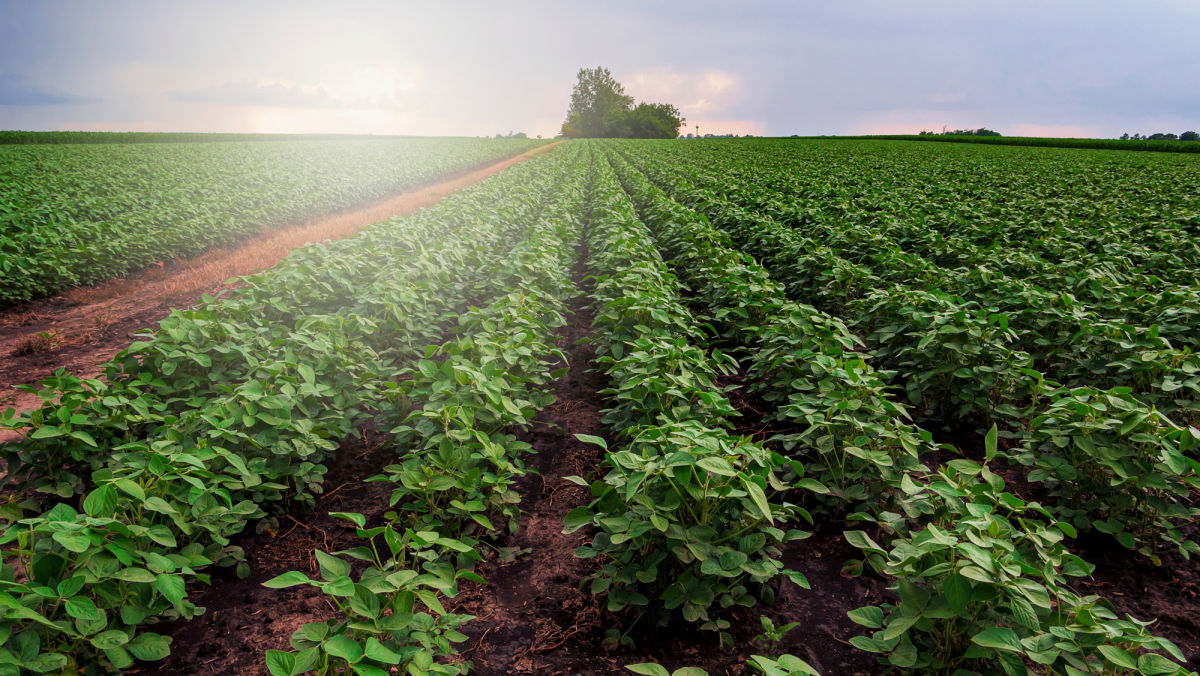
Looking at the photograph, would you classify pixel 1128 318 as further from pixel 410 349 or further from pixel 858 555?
pixel 410 349

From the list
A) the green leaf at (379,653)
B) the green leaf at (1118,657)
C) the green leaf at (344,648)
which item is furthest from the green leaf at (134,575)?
the green leaf at (1118,657)

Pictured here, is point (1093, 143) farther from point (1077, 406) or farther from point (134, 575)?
point (134, 575)

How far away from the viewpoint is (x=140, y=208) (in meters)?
12.4

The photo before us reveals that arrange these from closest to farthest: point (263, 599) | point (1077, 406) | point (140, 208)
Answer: point (263, 599)
point (1077, 406)
point (140, 208)

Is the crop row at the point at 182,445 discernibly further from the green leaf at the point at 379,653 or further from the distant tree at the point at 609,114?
the distant tree at the point at 609,114

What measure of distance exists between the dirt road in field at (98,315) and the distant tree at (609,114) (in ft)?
278

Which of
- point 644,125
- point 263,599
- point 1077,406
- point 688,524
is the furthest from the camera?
point 644,125

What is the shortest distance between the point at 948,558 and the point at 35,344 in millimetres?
8587

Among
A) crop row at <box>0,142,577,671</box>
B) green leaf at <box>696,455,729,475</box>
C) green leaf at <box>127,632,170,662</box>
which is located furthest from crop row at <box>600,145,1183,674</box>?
green leaf at <box>127,632,170,662</box>

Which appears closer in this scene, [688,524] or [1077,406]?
[688,524]

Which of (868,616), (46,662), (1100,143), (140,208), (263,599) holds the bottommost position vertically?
(263,599)

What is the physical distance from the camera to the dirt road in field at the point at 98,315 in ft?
18.8

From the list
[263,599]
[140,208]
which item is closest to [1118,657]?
[263,599]

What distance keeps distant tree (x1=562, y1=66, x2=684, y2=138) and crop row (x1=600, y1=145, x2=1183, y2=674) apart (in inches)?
3631
